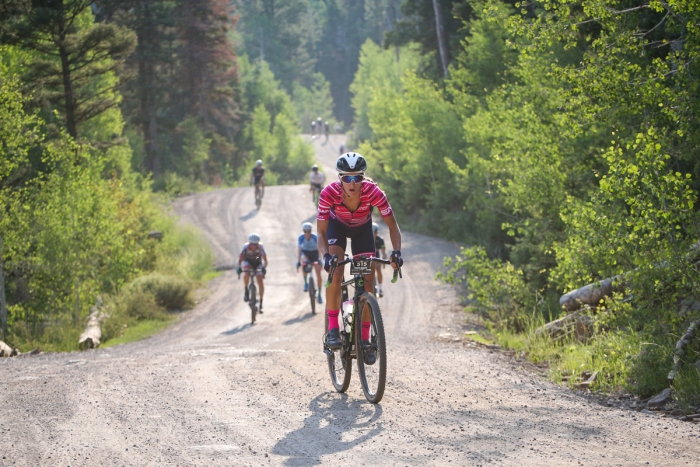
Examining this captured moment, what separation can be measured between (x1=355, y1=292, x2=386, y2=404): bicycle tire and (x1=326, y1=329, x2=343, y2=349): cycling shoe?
1.25 ft

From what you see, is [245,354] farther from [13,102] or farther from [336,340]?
[13,102]

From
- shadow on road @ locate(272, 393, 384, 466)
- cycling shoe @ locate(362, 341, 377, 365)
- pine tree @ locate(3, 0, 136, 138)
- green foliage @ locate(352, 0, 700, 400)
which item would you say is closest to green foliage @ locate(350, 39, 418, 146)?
green foliage @ locate(352, 0, 700, 400)

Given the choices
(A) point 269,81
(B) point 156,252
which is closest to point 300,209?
(B) point 156,252

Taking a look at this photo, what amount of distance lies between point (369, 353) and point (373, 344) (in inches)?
3.9

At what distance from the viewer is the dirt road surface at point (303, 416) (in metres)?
5.90

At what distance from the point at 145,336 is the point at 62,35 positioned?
30.9 feet

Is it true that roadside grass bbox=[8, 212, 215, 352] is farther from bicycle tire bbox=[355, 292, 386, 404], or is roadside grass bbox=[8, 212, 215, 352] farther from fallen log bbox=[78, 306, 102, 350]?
bicycle tire bbox=[355, 292, 386, 404]

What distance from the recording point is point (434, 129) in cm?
3369

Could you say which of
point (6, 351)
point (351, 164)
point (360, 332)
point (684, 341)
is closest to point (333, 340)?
point (360, 332)

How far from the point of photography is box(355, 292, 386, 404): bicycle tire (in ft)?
24.2

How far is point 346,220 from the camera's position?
328 inches

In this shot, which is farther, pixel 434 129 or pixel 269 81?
pixel 269 81

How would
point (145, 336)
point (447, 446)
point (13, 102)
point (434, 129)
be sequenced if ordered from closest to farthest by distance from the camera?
1. point (447, 446)
2. point (13, 102)
3. point (145, 336)
4. point (434, 129)

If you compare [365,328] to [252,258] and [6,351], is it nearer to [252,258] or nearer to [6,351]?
[6,351]
